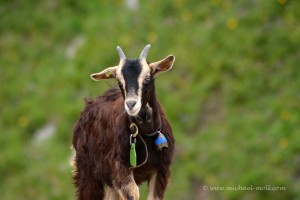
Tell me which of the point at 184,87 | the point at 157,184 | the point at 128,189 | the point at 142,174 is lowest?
the point at 128,189

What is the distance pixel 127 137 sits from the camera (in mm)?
8461

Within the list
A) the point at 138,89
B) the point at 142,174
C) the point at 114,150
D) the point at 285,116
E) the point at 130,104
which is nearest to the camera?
the point at 130,104

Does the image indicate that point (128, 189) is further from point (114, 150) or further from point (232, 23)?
point (232, 23)

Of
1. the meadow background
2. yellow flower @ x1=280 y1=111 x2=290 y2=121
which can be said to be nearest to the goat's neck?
the meadow background

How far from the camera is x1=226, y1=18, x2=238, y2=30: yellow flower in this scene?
15727 millimetres

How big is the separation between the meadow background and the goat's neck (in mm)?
5493

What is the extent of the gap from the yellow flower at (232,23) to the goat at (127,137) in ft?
22.4

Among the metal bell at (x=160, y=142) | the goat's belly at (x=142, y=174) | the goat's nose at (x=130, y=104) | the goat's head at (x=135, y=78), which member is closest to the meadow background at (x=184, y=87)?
the goat's belly at (x=142, y=174)

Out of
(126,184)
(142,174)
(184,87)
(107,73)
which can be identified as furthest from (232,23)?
(126,184)

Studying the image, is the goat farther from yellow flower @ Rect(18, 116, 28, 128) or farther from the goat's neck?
yellow flower @ Rect(18, 116, 28, 128)

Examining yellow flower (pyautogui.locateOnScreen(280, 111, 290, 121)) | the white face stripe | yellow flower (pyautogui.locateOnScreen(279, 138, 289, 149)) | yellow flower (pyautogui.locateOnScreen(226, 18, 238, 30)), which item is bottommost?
the white face stripe

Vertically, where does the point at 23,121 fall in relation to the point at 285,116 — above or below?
above

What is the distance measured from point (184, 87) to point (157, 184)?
23.5ft

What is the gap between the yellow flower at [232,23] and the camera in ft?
51.6
